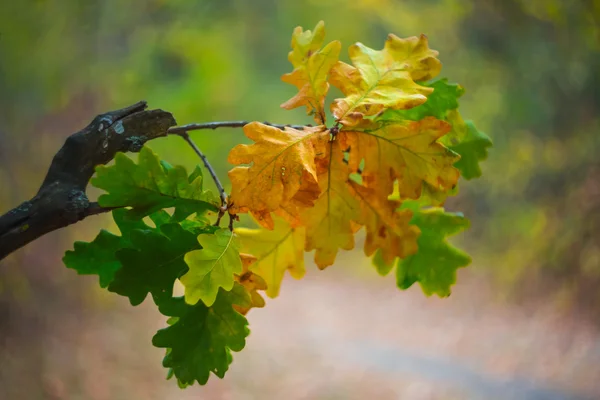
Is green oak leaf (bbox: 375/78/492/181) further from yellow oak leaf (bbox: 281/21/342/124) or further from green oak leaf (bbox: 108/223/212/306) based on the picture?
green oak leaf (bbox: 108/223/212/306)

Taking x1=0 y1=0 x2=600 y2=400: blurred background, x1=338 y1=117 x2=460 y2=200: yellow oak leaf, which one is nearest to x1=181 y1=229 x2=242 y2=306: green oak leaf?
x1=338 y1=117 x2=460 y2=200: yellow oak leaf

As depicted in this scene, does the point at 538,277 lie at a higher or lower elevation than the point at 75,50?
lower

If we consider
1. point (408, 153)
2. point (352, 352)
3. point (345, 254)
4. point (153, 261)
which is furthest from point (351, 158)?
point (345, 254)

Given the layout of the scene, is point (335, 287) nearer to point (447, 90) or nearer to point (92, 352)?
point (92, 352)

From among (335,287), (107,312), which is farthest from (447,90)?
(335,287)

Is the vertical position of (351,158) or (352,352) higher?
(352,352)

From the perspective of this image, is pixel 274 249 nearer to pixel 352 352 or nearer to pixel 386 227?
pixel 386 227

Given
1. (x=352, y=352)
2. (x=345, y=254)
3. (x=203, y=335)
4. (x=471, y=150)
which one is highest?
(x=345, y=254)

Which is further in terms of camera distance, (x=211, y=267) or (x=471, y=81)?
(x=471, y=81)
